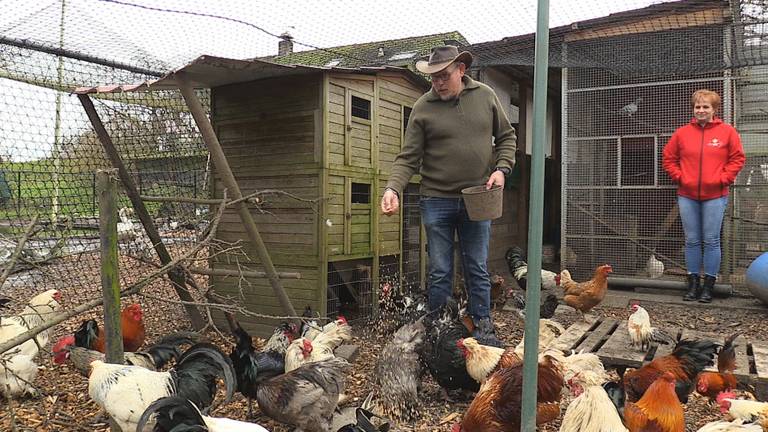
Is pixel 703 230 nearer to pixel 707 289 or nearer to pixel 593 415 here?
pixel 707 289

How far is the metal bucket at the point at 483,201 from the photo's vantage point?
2.69m

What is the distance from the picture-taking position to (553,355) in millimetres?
2736

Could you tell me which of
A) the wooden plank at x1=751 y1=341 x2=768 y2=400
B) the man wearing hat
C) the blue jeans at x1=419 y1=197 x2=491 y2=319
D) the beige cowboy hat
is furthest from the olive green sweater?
the wooden plank at x1=751 y1=341 x2=768 y2=400

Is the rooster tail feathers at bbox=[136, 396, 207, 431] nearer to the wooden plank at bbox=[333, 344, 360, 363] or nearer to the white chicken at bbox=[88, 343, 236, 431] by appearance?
the white chicken at bbox=[88, 343, 236, 431]

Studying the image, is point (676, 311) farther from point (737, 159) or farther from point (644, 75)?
point (644, 75)

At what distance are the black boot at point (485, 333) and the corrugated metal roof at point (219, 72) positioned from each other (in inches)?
85.1

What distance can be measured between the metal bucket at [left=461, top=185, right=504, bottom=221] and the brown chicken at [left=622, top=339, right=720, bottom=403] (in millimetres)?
1188

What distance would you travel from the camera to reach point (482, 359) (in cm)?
268

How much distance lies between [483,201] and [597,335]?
1.76 m

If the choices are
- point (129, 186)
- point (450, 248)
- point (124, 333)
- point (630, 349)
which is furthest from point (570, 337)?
point (129, 186)

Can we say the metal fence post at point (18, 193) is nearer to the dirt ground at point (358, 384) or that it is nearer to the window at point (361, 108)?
the dirt ground at point (358, 384)

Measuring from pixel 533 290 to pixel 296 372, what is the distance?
1.60 metres

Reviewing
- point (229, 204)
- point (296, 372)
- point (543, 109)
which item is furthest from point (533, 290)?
point (229, 204)

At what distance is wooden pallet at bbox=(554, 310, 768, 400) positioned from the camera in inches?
111
